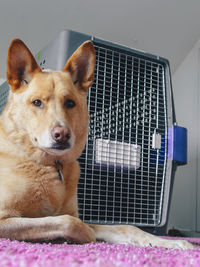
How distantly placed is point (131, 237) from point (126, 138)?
1.94 ft

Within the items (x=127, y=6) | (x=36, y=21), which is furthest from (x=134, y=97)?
(x=36, y=21)

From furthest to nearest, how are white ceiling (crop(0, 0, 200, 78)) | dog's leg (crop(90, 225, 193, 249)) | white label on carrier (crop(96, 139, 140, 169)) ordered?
white ceiling (crop(0, 0, 200, 78))
white label on carrier (crop(96, 139, 140, 169))
dog's leg (crop(90, 225, 193, 249))

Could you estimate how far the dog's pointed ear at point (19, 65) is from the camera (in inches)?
43.2

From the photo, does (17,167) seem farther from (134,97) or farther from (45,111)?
(134,97)

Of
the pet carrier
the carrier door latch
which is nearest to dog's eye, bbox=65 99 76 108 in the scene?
the pet carrier

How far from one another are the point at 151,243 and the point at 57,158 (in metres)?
0.41

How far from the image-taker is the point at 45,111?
1048 millimetres

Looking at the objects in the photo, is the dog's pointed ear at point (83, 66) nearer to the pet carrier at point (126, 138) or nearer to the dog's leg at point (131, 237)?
the pet carrier at point (126, 138)

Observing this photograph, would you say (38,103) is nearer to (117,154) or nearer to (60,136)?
(60,136)

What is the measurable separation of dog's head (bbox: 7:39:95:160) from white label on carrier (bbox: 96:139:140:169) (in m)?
0.29

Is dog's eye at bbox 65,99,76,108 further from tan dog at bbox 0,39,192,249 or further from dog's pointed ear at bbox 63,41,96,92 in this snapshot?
dog's pointed ear at bbox 63,41,96,92

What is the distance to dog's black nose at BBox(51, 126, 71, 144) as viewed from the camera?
3.20 feet

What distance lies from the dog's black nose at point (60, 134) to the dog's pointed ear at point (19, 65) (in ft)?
0.85

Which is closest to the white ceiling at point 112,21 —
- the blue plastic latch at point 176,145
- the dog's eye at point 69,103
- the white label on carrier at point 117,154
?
the blue plastic latch at point 176,145
